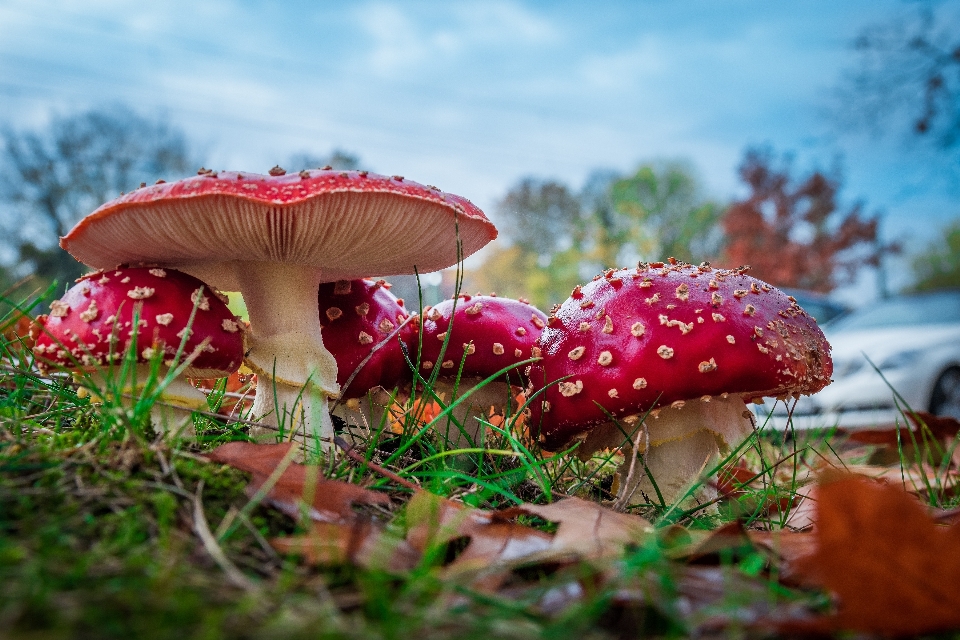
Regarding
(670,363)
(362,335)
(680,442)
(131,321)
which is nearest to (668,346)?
(670,363)

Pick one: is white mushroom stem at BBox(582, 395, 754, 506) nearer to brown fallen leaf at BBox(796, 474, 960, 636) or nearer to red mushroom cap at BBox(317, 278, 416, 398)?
red mushroom cap at BBox(317, 278, 416, 398)

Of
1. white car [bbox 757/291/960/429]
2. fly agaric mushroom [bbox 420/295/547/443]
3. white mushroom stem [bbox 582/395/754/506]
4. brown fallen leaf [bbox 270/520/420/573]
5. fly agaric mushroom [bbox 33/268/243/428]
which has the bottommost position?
white car [bbox 757/291/960/429]

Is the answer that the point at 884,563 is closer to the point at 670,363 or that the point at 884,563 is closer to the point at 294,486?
the point at 670,363

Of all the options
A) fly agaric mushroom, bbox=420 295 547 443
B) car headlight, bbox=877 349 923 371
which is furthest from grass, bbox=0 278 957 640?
car headlight, bbox=877 349 923 371

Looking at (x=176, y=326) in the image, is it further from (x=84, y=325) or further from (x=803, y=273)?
(x=803, y=273)

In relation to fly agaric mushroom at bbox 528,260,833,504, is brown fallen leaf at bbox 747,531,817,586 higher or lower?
lower

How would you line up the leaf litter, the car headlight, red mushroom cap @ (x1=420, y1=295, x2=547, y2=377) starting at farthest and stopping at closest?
the car headlight
red mushroom cap @ (x1=420, y1=295, x2=547, y2=377)
the leaf litter

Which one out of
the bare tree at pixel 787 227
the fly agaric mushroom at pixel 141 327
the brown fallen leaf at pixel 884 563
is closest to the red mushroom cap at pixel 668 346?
the brown fallen leaf at pixel 884 563
